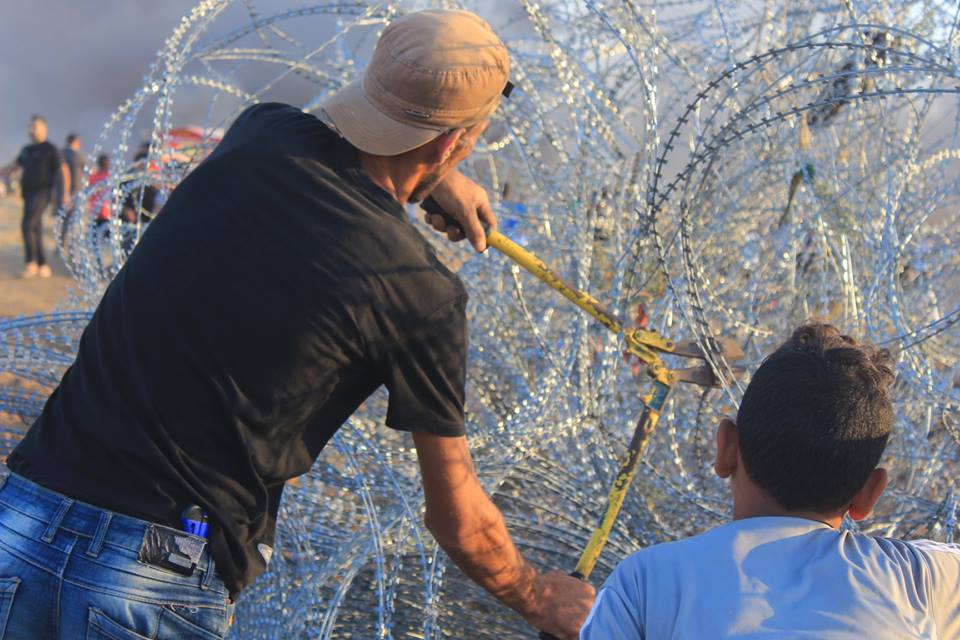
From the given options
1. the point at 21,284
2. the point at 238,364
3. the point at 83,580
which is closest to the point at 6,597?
the point at 83,580

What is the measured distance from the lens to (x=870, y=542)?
1303 mm

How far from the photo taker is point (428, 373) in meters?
1.55

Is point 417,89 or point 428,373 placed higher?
point 417,89

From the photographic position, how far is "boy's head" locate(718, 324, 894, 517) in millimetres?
1342

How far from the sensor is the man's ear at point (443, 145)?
167cm

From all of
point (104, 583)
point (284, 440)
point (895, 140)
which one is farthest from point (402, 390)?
point (895, 140)

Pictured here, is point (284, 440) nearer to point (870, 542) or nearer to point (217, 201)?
point (217, 201)

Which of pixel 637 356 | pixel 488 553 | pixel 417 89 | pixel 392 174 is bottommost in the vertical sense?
pixel 488 553

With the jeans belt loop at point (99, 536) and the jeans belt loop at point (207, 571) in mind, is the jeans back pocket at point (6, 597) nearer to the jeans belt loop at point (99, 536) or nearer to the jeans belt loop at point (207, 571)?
the jeans belt loop at point (99, 536)

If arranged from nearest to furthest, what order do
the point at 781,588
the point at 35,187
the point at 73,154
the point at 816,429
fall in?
the point at 781,588
the point at 816,429
the point at 35,187
the point at 73,154

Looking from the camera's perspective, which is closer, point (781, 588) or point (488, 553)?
point (781, 588)

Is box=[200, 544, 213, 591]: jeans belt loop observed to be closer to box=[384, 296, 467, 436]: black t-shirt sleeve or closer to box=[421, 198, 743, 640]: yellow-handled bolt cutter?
box=[384, 296, 467, 436]: black t-shirt sleeve

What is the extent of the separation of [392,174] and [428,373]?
39 cm

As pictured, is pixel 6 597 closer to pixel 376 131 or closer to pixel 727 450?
pixel 376 131
